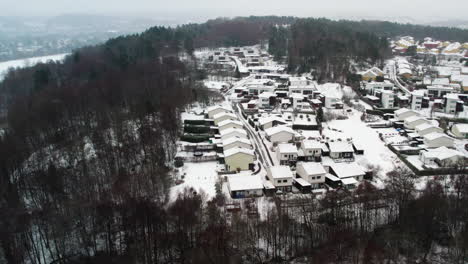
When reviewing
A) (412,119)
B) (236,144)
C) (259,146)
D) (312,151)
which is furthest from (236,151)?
(412,119)

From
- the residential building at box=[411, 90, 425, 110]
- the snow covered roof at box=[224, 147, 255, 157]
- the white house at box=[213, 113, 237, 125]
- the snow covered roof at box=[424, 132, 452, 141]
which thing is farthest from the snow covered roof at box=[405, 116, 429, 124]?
the snow covered roof at box=[224, 147, 255, 157]

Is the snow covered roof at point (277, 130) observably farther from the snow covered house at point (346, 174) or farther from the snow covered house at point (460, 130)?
the snow covered house at point (460, 130)

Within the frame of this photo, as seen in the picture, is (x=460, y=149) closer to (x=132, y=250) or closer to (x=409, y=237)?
(x=409, y=237)

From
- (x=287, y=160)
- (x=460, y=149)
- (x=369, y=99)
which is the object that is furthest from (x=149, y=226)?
(x=369, y=99)

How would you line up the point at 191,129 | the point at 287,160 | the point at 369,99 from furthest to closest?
the point at 369,99
the point at 191,129
the point at 287,160

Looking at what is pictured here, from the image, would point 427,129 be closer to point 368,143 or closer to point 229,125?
point 368,143

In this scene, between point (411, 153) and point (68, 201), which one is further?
point (411, 153)
